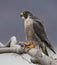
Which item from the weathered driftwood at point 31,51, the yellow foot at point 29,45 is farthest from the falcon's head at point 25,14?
→ the yellow foot at point 29,45

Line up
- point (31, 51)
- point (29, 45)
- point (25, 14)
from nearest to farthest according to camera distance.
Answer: point (31, 51) < point (29, 45) < point (25, 14)

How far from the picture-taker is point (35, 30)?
11406 millimetres

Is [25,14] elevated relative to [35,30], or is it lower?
elevated

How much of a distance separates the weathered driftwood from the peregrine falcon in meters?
0.58

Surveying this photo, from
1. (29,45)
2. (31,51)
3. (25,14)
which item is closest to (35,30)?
(25,14)

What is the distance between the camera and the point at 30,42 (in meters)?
11.0

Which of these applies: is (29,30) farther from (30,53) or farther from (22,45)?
(30,53)

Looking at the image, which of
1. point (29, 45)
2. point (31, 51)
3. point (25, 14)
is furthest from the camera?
point (25, 14)

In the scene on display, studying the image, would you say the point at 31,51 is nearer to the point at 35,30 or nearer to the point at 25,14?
the point at 35,30

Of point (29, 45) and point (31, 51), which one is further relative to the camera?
point (29, 45)

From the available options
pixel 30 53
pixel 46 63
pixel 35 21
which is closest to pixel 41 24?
pixel 35 21

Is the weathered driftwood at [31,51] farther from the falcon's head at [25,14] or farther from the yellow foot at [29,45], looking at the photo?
the falcon's head at [25,14]

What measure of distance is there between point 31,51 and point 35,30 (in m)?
1.71

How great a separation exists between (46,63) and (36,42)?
3594mm
